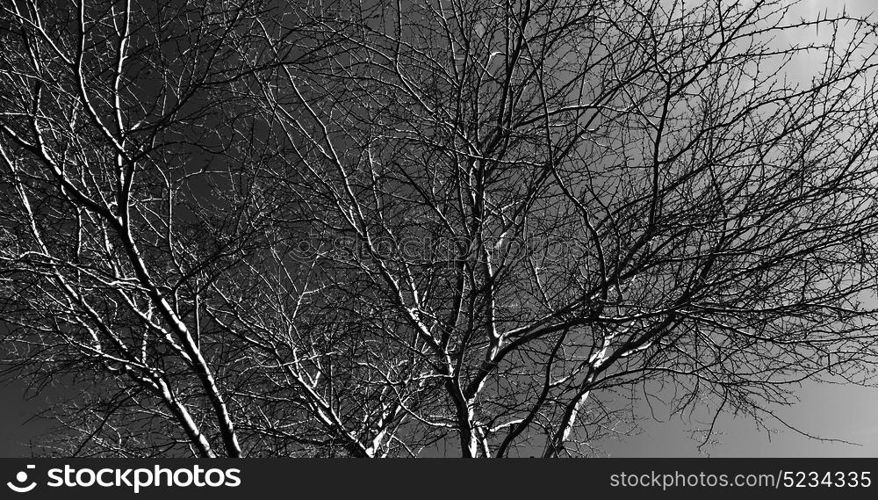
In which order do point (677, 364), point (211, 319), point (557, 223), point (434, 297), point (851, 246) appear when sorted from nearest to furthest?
1. point (851, 246)
2. point (557, 223)
3. point (434, 297)
4. point (677, 364)
5. point (211, 319)

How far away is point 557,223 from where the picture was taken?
3828mm

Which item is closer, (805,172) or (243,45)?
(805,172)

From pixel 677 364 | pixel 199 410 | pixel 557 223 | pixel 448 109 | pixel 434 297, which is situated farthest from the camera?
pixel 199 410

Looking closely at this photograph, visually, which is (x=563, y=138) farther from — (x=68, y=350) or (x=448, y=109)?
(x=68, y=350)

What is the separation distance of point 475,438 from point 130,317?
2719 millimetres

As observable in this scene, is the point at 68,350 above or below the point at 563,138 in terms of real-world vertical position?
below

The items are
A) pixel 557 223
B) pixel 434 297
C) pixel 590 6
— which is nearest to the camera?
pixel 590 6

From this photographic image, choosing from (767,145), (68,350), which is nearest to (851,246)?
(767,145)

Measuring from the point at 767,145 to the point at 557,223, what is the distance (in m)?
1.20

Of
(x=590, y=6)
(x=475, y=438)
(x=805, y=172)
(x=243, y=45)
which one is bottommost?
(x=475, y=438)

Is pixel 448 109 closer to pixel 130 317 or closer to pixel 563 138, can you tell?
pixel 563 138

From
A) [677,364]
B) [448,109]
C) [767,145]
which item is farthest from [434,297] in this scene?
[767,145]

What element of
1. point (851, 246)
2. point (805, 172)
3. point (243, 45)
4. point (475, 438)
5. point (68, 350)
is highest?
point (243, 45)

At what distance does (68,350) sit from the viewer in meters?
4.27
